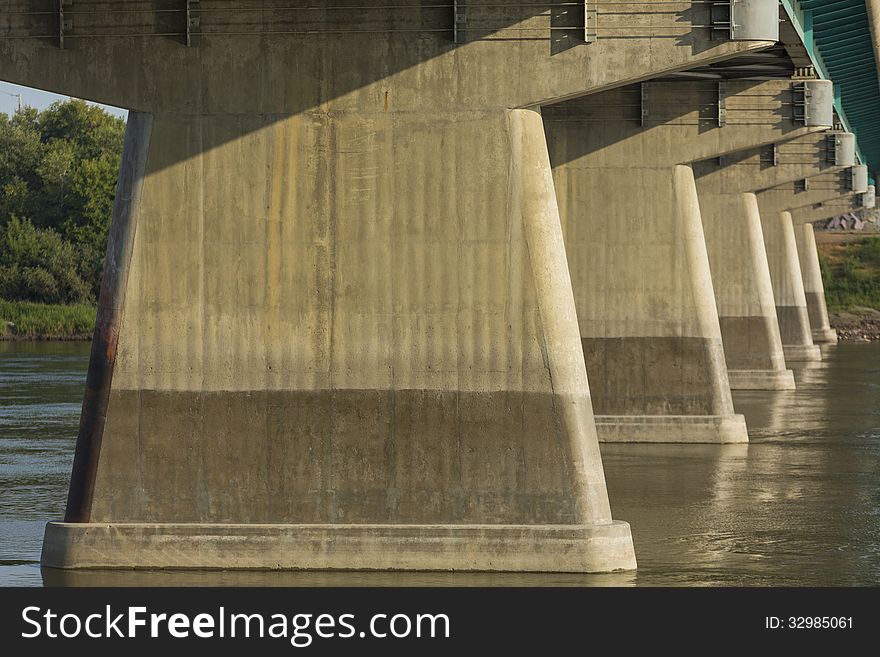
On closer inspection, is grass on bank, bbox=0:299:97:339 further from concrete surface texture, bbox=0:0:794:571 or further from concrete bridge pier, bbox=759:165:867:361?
concrete surface texture, bbox=0:0:794:571

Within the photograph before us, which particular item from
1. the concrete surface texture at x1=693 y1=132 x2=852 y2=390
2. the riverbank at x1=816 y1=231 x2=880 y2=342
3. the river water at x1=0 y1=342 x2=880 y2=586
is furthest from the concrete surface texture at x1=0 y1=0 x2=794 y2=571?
the riverbank at x1=816 y1=231 x2=880 y2=342

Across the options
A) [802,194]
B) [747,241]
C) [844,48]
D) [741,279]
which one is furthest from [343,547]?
[802,194]

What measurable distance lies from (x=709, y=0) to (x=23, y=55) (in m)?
8.50

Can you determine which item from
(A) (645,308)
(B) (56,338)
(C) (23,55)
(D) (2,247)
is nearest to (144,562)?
(C) (23,55)

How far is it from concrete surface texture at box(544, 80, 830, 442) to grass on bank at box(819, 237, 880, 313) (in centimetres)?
8032

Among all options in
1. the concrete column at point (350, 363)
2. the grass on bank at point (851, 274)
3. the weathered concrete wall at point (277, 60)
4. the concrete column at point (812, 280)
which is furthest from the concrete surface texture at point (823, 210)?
the concrete column at point (350, 363)

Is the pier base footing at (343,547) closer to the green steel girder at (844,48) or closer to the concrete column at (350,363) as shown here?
the concrete column at (350,363)

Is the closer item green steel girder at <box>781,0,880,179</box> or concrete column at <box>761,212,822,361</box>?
green steel girder at <box>781,0,880,179</box>

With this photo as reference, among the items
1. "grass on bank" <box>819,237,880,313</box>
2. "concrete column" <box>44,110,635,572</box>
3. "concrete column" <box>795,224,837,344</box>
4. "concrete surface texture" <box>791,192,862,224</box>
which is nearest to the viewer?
"concrete column" <box>44,110,635,572</box>

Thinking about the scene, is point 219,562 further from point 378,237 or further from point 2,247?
point 2,247

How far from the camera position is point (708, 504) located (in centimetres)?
2956

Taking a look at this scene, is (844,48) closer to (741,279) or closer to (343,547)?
(741,279)

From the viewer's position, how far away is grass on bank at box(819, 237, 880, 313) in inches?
4606

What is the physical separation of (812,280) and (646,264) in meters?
57.7
